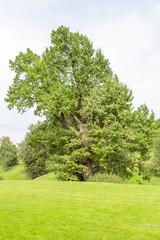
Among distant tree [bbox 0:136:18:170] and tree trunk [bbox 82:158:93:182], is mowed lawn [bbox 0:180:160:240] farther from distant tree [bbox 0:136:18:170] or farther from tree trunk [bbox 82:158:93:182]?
distant tree [bbox 0:136:18:170]

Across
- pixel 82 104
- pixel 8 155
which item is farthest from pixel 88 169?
pixel 8 155

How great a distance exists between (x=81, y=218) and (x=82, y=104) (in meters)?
15.8

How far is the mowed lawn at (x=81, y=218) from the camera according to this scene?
19.9 ft

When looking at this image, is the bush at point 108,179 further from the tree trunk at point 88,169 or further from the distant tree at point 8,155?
the distant tree at point 8,155

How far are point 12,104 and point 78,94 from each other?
822 cm

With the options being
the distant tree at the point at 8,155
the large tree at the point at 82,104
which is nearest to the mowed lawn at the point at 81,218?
the large tree at the point at 82,104

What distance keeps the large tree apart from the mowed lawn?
915 centimetres

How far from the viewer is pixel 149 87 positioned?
2588 cm

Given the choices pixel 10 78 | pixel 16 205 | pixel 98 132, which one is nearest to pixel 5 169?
pixel 10 78

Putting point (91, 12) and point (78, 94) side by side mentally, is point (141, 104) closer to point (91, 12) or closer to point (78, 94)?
point (78, 94)

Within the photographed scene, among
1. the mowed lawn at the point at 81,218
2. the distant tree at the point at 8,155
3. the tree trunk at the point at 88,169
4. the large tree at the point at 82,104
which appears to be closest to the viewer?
the mowed lawn at the point at 81,218

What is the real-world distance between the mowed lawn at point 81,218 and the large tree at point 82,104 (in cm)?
915

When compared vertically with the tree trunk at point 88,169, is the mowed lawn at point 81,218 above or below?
below

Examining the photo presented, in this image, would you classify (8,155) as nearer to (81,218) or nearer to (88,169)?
(88,169)
